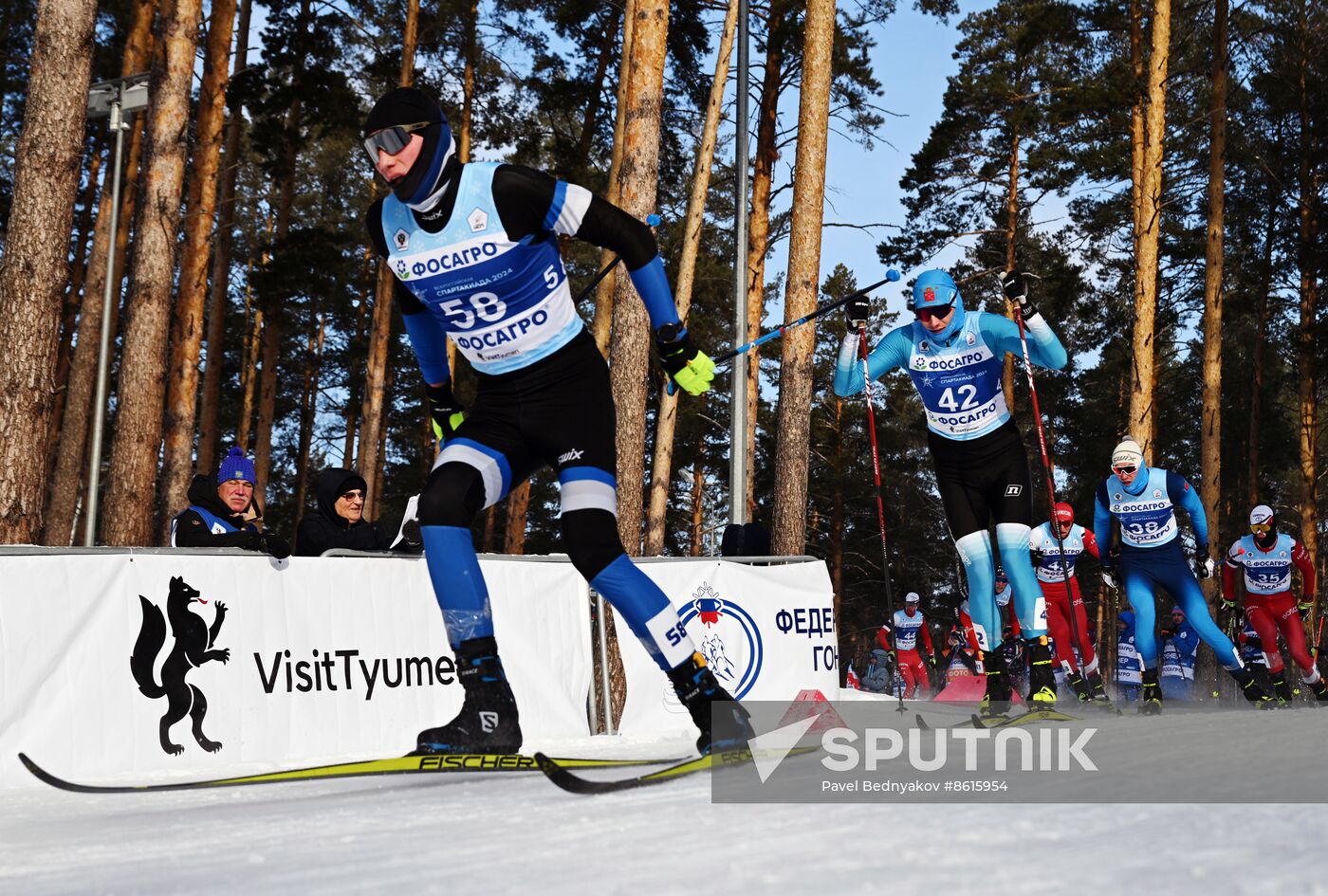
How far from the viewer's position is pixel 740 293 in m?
14.8

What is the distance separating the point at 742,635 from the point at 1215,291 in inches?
A: 786

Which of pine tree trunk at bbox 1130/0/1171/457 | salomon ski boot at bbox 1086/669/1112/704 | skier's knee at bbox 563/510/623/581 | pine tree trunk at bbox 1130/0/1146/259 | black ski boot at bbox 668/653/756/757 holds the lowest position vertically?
salomon ski boot at bbox 1086/669/1112/704

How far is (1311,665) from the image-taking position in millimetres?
12750

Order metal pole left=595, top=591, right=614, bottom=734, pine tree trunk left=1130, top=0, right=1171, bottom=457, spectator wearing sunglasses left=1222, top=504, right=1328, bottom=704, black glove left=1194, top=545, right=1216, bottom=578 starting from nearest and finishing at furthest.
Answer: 1. metal pole left=595, top=591, right=614, bottom=734
2. black glove left=1194, top=545, right=1216, bottom=578
3. spectator wearing sunglasses left=1222, top=504, right=1328, bottom=704
4. pine tree trunk left=1130, top=0, right=1171, bottom=457

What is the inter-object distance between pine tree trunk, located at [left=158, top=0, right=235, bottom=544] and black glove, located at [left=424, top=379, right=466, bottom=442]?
42.2ft

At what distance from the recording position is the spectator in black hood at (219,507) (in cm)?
716

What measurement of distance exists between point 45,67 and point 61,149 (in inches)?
24.7

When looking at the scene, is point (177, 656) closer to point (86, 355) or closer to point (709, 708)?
point (709, 708)

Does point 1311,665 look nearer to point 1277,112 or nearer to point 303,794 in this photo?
point 303,794

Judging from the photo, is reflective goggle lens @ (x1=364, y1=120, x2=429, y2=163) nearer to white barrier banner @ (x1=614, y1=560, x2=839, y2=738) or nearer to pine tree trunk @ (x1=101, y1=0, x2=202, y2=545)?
white barrier banner @ (x1=614, y1=560, x2=839, y2=738)

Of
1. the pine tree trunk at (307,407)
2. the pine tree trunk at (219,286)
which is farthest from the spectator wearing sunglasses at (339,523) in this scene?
the pine tree trunk at (307,407)

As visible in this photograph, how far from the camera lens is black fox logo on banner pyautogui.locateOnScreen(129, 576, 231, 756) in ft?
19.7

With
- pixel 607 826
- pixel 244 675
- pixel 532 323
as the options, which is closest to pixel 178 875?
pixel 607 826

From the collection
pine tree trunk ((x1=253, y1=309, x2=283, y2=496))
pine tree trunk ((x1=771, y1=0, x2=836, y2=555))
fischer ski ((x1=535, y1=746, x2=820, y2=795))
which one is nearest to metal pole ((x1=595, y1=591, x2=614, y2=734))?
fischer ski ((x1=535, y1=746, x2=820, y2=795))
